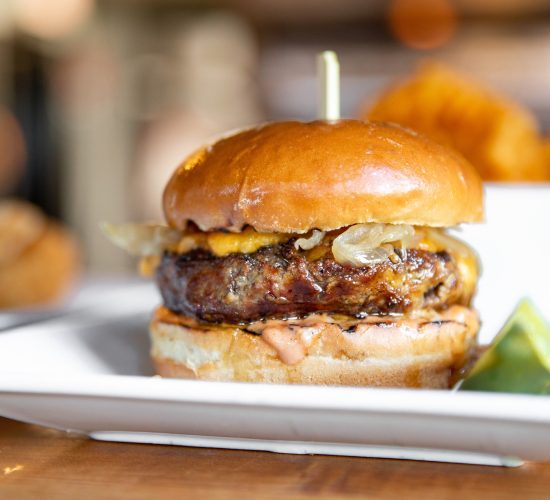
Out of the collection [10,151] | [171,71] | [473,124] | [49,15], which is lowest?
[10,151]

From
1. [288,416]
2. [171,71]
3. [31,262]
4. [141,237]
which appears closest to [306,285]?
[288,416]

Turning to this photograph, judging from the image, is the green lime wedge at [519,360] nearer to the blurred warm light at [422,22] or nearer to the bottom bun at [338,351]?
the bottom bun at [338,351]

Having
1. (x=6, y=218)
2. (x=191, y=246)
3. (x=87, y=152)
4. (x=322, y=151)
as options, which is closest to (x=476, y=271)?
(x=322, y=151)

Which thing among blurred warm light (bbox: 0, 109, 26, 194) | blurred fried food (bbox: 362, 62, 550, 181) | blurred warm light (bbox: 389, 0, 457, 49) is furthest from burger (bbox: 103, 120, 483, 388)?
blurred warm light (bbox: 0, 109, 26, 194)

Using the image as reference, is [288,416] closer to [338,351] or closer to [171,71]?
[338,351]

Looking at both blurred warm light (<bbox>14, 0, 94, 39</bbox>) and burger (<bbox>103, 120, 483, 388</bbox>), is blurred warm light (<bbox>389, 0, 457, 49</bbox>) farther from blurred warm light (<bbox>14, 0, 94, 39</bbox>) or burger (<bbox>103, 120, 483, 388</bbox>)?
burger (<bbox>103, 120, 483, 388</bbox>)
